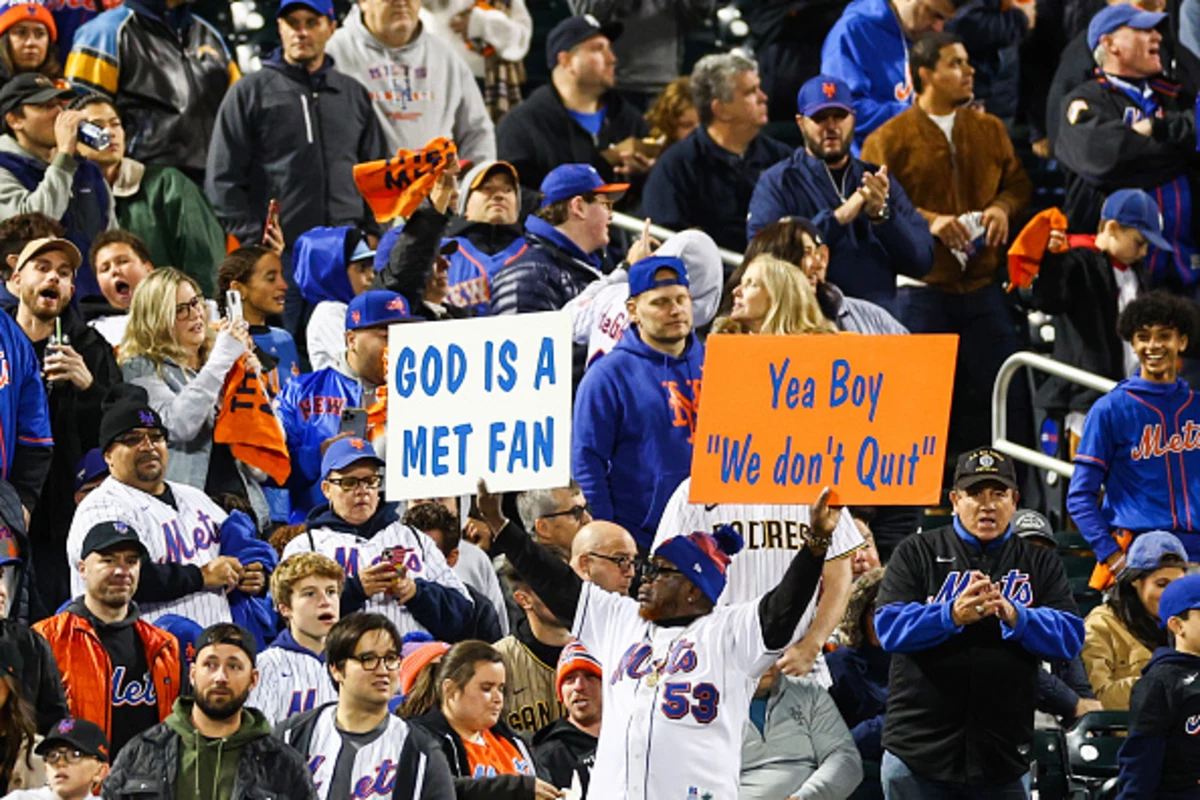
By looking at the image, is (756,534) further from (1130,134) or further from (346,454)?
(1130,134)

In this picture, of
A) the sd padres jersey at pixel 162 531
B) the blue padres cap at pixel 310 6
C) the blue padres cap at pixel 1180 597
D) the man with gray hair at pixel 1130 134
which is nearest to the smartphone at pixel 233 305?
the sd padres jersey at pixel 162 531

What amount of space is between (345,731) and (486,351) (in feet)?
4.10

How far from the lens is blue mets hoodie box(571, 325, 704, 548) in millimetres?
10234

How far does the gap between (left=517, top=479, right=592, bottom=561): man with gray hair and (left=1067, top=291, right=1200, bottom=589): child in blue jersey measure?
2154 mm

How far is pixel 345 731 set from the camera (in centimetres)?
866

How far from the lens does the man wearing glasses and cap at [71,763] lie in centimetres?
828

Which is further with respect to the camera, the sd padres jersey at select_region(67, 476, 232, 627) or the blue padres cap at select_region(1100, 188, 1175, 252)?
the blue padres cap at select_region(1100, 188, 1175, 252)

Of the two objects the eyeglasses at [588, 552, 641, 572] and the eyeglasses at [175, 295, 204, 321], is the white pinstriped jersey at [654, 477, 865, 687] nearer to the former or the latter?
the eyeglasses at [588, 552, 641, 572]

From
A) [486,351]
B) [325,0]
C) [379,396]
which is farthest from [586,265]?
[486,351]

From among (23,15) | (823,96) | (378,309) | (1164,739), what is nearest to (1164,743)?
(1164,739)

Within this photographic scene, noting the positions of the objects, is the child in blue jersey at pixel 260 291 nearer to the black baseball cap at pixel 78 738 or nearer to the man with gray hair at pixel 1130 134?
the black baseball cap at pixel 78 738

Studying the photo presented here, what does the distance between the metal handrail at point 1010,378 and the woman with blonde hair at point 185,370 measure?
3458 millimetres

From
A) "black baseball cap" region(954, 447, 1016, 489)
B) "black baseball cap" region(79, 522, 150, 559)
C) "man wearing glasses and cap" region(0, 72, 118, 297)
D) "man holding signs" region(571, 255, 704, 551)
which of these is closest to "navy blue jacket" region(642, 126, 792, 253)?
→ "man wearing glasses and cap" region(0, 72, 118, 297)

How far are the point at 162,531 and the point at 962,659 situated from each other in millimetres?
2718
